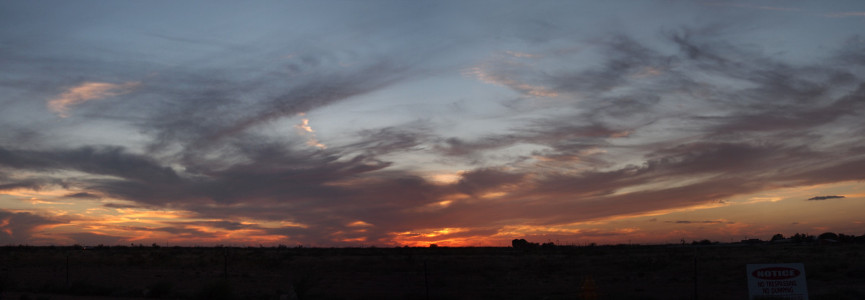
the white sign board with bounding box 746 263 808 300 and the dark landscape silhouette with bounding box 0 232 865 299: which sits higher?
the white sign board with bounding box 746 263 808 300

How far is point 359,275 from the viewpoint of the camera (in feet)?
132

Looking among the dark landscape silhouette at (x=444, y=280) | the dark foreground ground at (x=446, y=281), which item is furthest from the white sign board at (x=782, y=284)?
the dark foreground ground at (x=446, y=281)

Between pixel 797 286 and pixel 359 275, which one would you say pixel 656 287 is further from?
pixel 359 275

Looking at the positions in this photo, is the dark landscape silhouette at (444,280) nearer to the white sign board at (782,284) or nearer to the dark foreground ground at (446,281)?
the dark foreground ground at (446,281)

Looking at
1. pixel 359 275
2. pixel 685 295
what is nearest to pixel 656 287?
pixel 685 295

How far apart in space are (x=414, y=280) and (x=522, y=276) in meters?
7.25

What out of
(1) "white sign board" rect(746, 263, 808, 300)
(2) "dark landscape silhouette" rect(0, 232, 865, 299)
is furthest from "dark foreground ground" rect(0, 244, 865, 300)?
(1) "white sign board" rect(746, 263, 808, 300)

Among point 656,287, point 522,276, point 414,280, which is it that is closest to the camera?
point 656,287

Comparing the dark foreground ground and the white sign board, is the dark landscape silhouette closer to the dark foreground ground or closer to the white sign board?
the dark foreground ground

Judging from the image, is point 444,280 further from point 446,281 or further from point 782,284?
point 782,284

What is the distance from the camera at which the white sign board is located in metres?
19.1

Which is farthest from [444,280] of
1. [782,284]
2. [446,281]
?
[782,284]

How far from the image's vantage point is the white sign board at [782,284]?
19.1 metres

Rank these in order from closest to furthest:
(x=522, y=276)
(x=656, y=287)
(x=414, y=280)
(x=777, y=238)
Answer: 1. (x=656, y=287)
2. (x=414, y=280)
3. (x=522, y=276)
4. (x=777, y=238)
